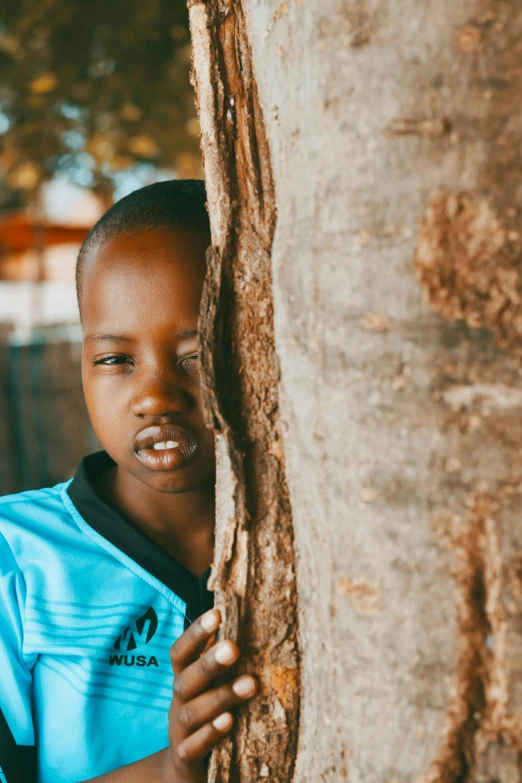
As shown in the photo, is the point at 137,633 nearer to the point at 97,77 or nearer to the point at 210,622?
the point at 210,622

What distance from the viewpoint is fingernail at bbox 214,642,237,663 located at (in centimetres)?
114

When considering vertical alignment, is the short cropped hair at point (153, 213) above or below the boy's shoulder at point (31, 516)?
above

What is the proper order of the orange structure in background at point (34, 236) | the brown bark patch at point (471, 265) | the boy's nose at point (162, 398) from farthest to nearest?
the orange structure in background at point (34, 236), the boy's nose at point (162, 398), the brown bark patch at point (471, 265)

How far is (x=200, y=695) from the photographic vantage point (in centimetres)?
121

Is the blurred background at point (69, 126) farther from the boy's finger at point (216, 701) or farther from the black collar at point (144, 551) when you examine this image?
the boy's finger at point (216, 701)

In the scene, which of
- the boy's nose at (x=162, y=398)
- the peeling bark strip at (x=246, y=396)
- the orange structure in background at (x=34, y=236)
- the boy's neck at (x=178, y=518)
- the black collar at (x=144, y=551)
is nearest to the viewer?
the peeling bark strip at (x=246, y=396)

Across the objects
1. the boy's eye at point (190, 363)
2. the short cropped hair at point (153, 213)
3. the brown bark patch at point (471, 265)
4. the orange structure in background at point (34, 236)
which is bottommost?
the boy's eye at point (190, 363)

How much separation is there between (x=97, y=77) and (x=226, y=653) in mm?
5208

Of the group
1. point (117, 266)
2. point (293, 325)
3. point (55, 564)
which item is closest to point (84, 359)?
point (117, 266)

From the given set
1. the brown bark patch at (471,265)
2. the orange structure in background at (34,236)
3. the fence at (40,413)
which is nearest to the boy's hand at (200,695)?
the brown bark patch at (471,265)

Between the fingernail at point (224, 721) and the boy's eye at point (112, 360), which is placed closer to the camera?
the fingernail at point (224, 721)

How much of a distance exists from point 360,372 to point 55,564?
117 centimetres

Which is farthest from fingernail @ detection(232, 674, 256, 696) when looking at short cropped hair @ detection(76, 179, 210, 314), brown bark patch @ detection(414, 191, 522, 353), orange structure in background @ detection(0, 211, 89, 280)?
orange structure in background @ detection(0, 211, 89, 280)

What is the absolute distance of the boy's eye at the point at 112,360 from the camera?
180 centimetres
